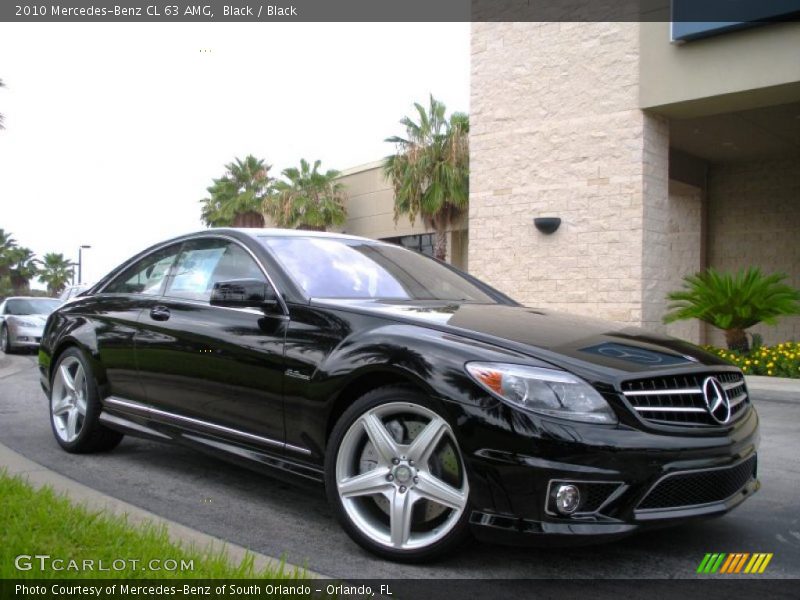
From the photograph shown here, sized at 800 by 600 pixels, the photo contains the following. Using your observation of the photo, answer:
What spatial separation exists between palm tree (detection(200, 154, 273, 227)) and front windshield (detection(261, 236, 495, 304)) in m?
34.9

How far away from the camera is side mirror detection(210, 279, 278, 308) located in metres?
4.02

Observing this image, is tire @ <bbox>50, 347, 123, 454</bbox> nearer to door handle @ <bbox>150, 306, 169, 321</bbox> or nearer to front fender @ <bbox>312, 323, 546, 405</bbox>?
door handle @ <bbox>150, 306, 169, 321</bbox>

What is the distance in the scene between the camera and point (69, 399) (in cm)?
560

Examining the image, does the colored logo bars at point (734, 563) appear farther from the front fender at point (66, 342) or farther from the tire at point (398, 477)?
the front fender at point (66, 342)

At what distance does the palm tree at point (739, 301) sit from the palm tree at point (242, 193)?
29.4 m

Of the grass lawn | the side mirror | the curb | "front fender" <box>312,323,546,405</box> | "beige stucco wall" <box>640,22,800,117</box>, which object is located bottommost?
the curb

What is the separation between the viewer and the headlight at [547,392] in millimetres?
3031

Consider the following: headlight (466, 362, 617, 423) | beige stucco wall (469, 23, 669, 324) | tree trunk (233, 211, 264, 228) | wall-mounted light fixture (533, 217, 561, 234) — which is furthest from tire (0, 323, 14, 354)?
tree trunk (233, 211, 264, 228)

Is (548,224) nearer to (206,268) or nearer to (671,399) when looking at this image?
(206,268)

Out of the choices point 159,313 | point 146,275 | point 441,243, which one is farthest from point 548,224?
point 441,243

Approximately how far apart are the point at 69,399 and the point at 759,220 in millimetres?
16914

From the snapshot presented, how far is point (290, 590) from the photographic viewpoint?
8.67 ft

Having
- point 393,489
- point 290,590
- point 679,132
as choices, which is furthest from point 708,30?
point 290,590

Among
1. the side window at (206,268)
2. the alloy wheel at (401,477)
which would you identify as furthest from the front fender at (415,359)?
the side window at (206,268)
